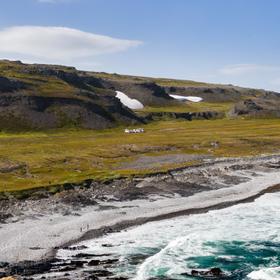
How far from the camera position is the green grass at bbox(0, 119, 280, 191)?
297 ft

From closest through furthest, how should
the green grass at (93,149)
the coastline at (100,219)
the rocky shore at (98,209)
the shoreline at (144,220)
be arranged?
the rocky shore at (98,209)
the coastline at (100,219)
the shoreline at (144,220)
the green grass at (93,149)

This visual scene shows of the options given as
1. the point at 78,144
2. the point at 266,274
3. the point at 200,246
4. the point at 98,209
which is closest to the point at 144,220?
the point at 98,209

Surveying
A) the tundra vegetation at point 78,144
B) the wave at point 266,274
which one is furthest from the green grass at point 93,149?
the wave at point 266,274

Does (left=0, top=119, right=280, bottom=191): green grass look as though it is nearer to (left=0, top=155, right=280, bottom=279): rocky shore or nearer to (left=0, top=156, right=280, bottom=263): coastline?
(left=0, top=155, right=280, bottom=279): rocky shore

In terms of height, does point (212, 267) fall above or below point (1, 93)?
below

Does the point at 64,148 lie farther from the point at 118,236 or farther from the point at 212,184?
the point at 118,236

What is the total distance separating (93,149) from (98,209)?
193ft

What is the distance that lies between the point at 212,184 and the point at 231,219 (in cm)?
2326

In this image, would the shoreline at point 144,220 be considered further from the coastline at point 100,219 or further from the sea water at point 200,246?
the sea water at point 200,246

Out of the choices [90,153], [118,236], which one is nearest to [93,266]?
[118,236]

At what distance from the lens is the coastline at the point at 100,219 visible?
5362 cm

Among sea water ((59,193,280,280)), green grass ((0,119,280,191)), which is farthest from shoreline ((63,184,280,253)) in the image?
green grass ((0,119,280,191))

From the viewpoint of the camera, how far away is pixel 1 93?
Result: 194125 millimetres

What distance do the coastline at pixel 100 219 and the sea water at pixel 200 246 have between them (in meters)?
2.78
